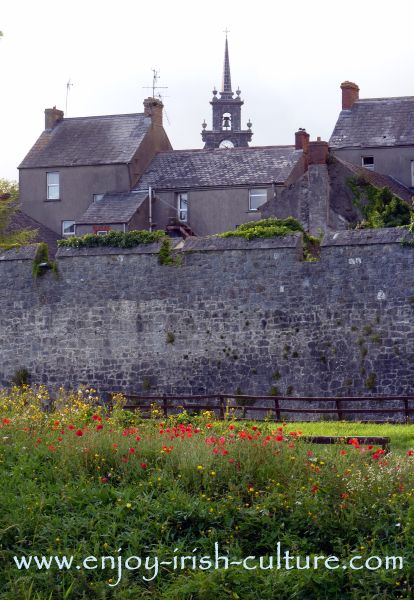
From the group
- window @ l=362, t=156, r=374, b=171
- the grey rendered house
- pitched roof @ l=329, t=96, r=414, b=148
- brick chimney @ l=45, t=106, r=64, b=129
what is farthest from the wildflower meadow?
brick chimney @ l=45, t=106, r=64, b=129

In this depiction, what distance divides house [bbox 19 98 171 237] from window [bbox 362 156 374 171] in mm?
9276

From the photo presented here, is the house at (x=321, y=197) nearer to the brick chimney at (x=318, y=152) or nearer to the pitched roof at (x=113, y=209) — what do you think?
the brick chimney at (x=318, y=152)

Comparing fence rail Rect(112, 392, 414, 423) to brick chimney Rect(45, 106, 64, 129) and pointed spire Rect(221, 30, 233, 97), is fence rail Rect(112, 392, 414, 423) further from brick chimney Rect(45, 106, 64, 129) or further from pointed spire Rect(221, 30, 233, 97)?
pointed spire Rect(221, 30, 233, 97)

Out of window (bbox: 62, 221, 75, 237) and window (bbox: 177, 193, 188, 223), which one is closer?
window (bbox: 177, 193, 188, 223)

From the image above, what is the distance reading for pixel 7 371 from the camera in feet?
101

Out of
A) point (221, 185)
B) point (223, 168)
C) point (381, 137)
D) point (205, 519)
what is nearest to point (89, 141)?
point (223, 168)

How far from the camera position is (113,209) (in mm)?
47562

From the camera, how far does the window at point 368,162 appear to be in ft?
152

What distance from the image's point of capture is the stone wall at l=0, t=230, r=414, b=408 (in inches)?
1043

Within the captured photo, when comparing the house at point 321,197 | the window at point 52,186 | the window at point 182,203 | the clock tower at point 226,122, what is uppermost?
the clock tower at point 226,122

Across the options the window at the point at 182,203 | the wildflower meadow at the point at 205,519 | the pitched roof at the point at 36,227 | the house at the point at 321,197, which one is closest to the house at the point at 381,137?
the window at the point at 182,203

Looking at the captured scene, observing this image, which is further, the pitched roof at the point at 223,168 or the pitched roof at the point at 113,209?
the pitched roof at the point at 223,168

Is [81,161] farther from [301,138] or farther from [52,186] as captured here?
[301,138]

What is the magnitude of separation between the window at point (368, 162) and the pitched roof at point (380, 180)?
0.65 m
